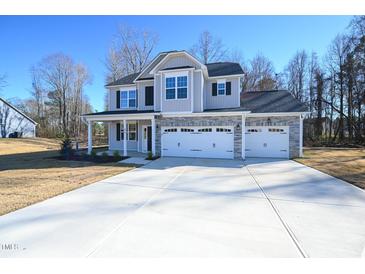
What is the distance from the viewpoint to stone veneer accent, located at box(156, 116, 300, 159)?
14.1 m

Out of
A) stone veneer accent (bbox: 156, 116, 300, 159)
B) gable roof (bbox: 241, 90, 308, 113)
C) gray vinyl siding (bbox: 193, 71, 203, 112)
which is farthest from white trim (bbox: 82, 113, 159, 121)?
gable roof (bbox: 241, 90, 308, 113)

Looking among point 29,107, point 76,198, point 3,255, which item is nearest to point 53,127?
point 29,107

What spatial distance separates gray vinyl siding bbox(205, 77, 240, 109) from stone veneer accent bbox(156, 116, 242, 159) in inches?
81.3

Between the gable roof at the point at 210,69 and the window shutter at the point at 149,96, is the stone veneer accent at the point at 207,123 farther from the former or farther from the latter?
the gable roof at the point at 210,69

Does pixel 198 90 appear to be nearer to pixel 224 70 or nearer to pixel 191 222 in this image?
pixel 224 70

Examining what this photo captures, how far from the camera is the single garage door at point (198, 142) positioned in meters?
14.3

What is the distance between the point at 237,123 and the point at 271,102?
4.80 meters

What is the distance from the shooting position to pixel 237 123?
553 inches

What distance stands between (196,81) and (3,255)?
13390 mm

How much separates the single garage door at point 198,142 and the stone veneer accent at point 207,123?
0.87 ft

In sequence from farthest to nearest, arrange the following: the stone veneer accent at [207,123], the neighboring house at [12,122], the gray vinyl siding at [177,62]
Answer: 1. the neighboring house at [12,122]
2. the gray vinyl siding at [177,62]
3. the stone veneer accent at [207,123]

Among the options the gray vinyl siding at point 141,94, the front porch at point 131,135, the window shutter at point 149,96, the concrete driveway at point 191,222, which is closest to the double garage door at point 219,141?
the front porch at point 131,135

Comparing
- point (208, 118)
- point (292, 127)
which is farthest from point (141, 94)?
point (292, 127)

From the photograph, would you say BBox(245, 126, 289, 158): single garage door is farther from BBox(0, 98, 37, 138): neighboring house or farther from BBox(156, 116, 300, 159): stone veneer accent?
BBox(0, 98, 37, 138): neighboring house
